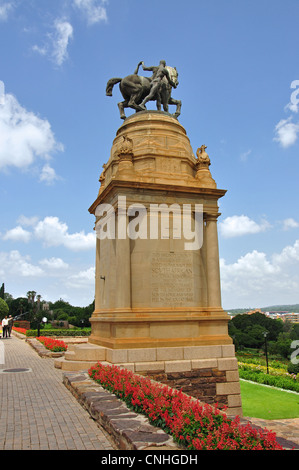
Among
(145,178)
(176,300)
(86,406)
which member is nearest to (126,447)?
(86,406)

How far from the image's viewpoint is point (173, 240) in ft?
50.9

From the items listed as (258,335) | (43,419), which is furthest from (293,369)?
(258,335)

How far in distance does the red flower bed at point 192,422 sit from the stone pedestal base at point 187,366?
4638mm

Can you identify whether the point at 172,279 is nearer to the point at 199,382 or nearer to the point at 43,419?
the point at 199,382

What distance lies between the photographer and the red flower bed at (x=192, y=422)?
16.5 ft

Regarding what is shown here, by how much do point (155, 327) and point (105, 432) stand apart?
7385mm

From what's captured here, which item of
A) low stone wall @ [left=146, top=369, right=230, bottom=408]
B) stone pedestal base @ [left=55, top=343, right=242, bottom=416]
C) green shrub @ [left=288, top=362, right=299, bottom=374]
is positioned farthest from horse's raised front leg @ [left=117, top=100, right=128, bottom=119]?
green shrub @ [left=288, top=362, right=299, bottom=374]

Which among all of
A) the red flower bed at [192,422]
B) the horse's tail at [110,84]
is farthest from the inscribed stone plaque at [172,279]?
the horse's tail at [110,84]

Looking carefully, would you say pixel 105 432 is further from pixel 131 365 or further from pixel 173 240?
pixel 173 240

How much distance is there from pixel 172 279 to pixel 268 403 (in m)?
7.74

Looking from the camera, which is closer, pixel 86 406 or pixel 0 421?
pixel 0 421

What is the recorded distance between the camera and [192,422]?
579cm

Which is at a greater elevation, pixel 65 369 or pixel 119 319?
pixel 119 319
